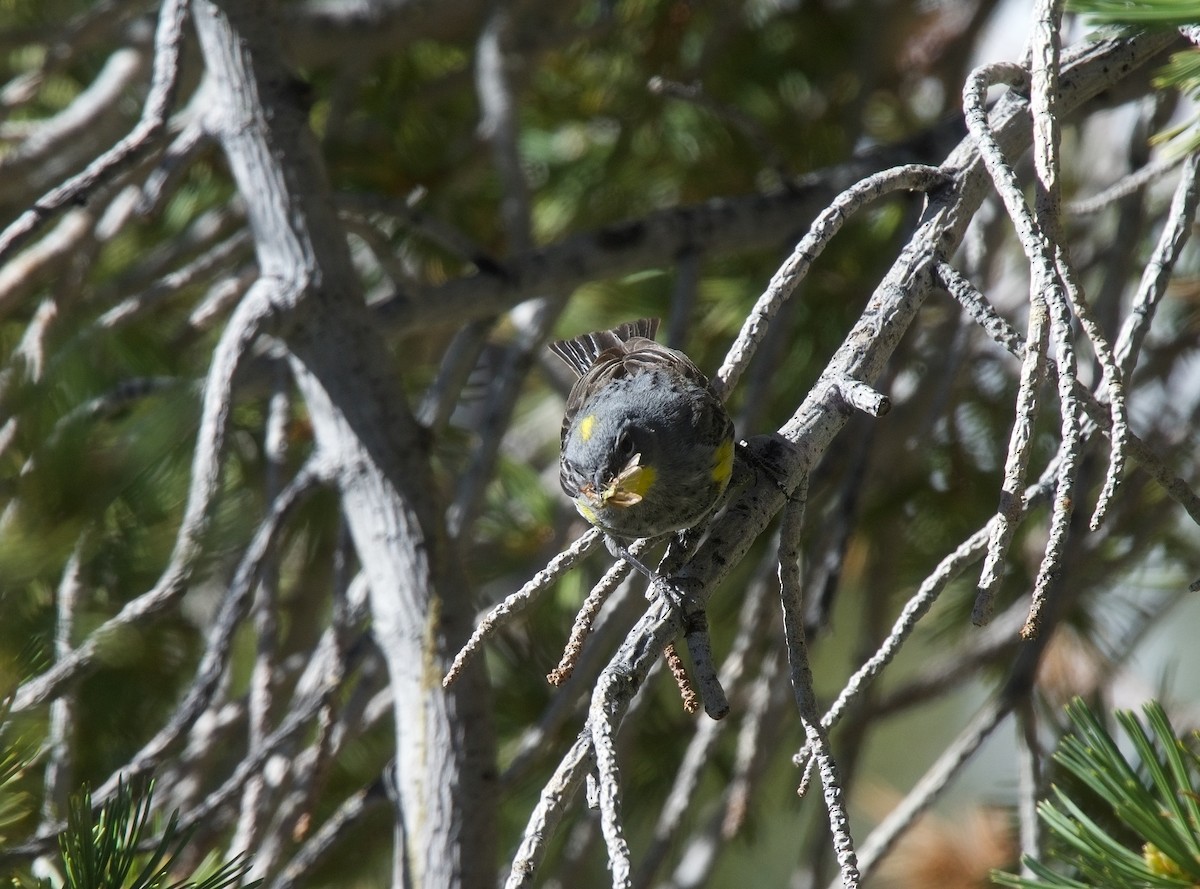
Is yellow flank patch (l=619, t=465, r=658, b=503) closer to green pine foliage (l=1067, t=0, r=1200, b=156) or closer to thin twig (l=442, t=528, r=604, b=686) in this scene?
thin twig (l=442, t=528, r=604, b=686)

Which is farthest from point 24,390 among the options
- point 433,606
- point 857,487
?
point 857,487

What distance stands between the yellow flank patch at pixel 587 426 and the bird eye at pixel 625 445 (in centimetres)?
5

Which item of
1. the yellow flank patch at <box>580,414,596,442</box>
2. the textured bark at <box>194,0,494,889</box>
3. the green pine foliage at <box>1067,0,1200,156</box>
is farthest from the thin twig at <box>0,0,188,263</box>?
the green pine foliage at <box>1067,0,1200,156</box>

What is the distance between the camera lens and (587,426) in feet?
5.58

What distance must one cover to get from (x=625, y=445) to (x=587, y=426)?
0.08m

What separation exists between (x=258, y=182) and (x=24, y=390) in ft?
2.39

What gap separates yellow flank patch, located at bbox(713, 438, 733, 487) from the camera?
1550 mm

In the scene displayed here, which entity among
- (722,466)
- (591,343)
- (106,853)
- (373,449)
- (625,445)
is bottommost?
(106,853)

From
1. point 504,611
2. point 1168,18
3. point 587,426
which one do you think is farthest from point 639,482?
point 1168,18

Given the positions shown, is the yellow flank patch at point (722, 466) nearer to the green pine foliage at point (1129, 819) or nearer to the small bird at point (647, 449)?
the small bird at point (647, 449)

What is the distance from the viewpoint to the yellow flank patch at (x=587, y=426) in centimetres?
168

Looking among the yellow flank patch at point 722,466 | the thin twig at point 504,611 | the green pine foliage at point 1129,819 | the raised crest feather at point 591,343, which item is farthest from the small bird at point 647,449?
the green pine foliage at point 1129,819

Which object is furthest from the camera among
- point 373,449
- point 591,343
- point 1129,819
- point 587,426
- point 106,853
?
point 591,343

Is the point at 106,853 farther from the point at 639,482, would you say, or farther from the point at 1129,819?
the point at 1129,819
